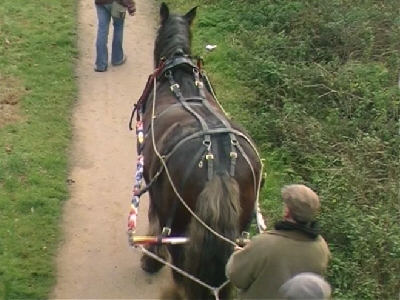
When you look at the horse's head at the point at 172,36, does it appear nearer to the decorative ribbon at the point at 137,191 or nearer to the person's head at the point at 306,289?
the decorative ribbon at the point at 137,191

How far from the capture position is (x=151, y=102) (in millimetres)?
7840

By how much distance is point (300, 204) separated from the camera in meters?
5.16

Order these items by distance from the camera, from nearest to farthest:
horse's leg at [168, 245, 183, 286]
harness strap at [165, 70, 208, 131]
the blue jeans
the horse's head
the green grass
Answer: horse's leg at [168, 245, 183, 286] < harness strap at [165, 70, 208, 131] < the green grass < the horse's head < the blue jeans

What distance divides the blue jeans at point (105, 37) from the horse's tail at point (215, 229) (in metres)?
6.37

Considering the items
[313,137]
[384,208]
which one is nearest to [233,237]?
[384,208]

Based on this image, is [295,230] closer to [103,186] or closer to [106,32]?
[103,186]

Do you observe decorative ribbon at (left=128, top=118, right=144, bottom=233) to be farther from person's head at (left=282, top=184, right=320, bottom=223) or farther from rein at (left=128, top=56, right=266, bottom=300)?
person's head at (left=282, top=184, right=320, bottom=223)

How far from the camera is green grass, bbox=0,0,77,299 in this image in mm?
7855

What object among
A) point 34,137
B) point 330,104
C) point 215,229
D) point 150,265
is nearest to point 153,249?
point 150,265

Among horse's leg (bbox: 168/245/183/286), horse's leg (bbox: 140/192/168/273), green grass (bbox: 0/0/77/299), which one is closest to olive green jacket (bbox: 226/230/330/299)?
horse's leg (bbox: 168/245/183/286)

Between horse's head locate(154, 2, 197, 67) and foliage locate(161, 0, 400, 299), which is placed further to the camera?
horse's head locate(154, 2, 197, 67)

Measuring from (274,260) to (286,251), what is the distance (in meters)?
0.10

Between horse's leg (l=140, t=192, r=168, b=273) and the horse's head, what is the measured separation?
68.7 inches

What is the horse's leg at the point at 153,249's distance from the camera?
7.11 metres
